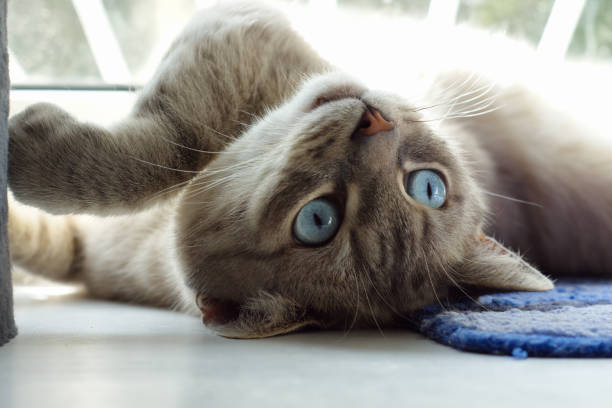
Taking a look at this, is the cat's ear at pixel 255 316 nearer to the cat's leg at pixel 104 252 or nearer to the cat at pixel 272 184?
the cat at pixel 272 184

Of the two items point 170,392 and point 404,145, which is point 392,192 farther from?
point 170,392

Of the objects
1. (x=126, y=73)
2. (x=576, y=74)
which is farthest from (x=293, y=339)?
(x=126, y=73)

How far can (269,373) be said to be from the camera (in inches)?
40.9

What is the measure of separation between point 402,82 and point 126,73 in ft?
15.2

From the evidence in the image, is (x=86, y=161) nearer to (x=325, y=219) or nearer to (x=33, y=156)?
(x=33, y=156)

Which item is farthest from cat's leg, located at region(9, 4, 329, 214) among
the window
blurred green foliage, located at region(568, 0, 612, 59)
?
Result: blurred green foliage, located at region(568, 0, 612, 59)

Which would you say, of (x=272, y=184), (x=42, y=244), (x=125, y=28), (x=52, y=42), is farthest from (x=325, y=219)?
(x=125, y=28)

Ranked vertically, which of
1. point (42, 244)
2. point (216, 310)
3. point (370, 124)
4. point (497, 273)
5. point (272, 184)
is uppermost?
point (370, 124)

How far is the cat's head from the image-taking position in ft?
4.48

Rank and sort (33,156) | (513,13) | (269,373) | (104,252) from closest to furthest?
(269,373) < (33,156) < (104,252) < (513,13)

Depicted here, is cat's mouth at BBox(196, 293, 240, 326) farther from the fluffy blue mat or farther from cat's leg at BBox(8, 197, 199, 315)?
the fluffy blue mat

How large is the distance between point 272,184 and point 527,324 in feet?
1.99

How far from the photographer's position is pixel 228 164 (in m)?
1.49

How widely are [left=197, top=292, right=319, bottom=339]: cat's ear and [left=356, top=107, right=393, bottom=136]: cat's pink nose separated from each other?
1.37 feet
